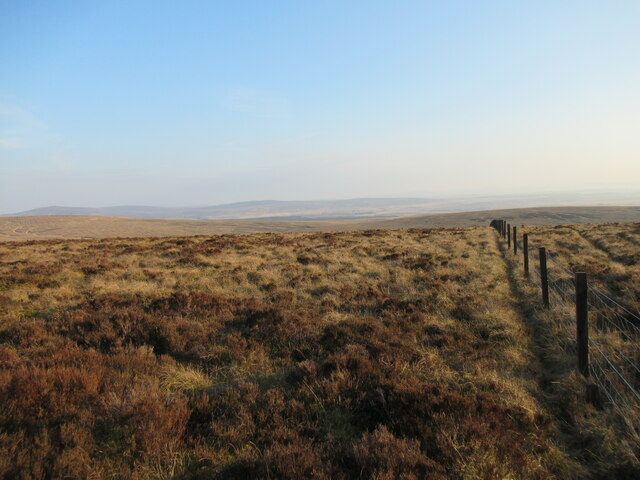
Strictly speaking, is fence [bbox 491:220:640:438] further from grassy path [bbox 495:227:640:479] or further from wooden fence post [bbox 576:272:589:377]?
grassy path [bbox 495:227:640:479]

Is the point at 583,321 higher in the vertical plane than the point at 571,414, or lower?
higher

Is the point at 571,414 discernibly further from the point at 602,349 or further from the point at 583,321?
the point at 602,349

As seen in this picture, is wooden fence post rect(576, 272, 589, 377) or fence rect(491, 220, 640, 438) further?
wooden fence post rect(576, 272, 589, 377)

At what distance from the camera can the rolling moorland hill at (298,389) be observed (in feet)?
11.1

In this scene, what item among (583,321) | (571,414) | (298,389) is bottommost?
(571,414)

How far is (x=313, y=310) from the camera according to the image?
28.0 ft

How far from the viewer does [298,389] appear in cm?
475

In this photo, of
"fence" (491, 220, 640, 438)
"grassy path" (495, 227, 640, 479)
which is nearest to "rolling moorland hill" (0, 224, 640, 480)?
"grassy path" (495, 227, 640, 479)

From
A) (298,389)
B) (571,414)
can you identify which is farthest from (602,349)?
(298,389)

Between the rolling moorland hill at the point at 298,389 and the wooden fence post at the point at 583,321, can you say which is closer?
the rolling moorland hill at the point at 298,389

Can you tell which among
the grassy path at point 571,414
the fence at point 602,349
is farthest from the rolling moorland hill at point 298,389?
the fence at point 602,349

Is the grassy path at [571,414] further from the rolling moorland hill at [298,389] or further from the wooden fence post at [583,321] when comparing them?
the wooden fence post at [583,321]

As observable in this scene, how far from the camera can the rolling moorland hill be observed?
3385mm

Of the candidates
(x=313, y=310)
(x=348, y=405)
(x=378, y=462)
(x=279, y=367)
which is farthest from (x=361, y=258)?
(x=378, y=462)
